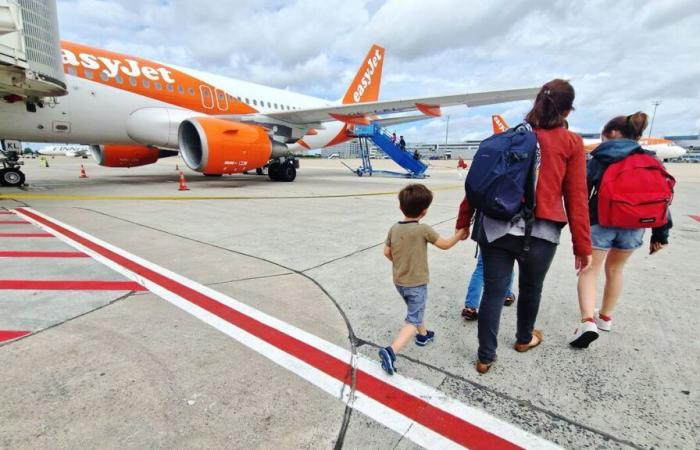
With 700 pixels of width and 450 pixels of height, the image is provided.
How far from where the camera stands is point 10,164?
9641mm

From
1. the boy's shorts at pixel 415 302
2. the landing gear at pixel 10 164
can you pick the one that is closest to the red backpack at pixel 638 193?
the boy's shorts at pixel 415 302

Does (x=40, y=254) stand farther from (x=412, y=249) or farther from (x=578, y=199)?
(x=578, y=199)

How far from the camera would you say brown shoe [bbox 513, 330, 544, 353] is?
2.19 meters

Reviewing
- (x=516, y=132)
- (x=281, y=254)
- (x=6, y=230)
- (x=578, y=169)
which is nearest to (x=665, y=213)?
(x=578, y=169)

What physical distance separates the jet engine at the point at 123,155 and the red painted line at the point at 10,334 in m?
12.1

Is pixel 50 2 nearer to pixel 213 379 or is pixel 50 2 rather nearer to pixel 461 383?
pixel 213 379

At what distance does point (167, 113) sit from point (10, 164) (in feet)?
15.0

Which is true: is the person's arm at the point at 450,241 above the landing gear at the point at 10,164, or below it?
below

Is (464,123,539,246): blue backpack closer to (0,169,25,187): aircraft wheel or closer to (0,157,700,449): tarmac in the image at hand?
(0,157,700,449): tarmac

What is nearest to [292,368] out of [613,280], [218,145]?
[613,280]

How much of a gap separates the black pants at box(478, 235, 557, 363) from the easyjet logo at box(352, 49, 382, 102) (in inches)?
693

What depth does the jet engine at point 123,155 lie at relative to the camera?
12.8 m

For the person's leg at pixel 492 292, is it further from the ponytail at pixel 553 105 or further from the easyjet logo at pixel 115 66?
the easyjet logo at pixel 115 66

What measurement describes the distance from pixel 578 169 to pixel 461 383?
52.8 inches
